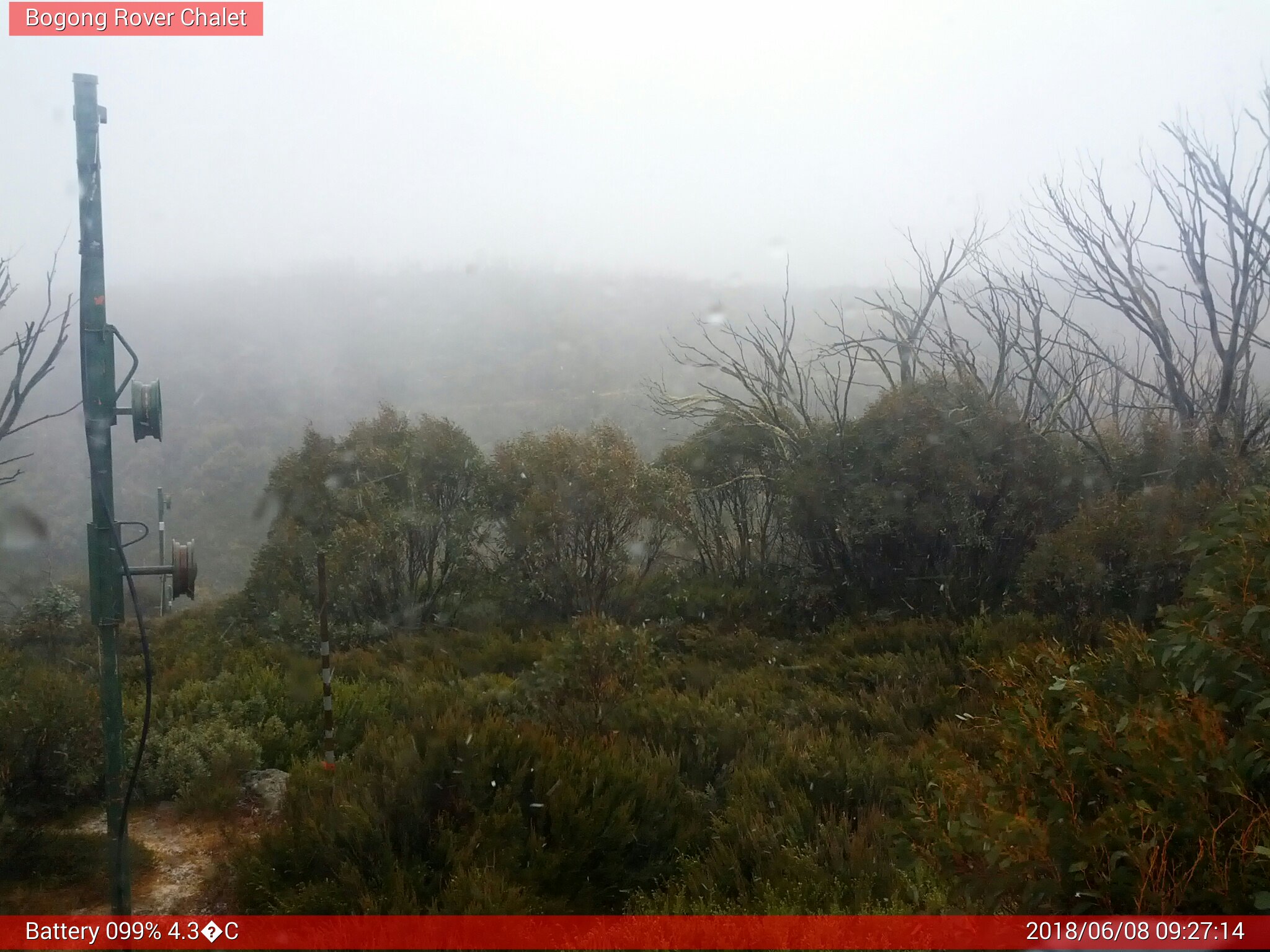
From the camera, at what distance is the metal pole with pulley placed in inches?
143

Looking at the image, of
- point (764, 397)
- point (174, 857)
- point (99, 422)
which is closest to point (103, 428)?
point (99, 422)

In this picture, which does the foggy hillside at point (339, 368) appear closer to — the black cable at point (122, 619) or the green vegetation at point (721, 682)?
the green vegetation at point (721, 682)

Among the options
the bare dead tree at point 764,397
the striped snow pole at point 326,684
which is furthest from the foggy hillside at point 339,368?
the striped snow pole at point 326,684

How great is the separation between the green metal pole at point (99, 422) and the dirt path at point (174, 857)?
0.89m

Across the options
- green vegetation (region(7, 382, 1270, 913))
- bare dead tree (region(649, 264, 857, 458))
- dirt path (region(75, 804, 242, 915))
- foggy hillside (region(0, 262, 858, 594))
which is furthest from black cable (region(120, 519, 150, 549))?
foggy hillside (region(0, 262, 858, 594))

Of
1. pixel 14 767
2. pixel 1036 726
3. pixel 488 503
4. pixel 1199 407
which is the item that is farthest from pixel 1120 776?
pixel 488 503

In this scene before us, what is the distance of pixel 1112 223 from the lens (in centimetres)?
1206

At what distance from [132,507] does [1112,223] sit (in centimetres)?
2255

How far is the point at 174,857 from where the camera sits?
529cm

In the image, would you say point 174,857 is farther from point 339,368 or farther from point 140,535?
point 339,368

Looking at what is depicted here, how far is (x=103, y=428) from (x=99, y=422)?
3cm

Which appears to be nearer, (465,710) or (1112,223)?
(465,710)

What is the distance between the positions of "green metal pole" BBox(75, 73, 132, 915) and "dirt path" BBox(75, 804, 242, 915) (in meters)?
0.89

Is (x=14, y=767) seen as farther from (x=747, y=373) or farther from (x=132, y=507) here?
(x=132, y=507)
